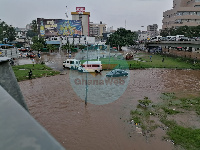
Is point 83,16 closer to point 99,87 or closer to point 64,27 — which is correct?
point 64,27

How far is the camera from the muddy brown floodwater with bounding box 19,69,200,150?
10.9m

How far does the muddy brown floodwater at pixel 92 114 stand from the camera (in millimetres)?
10898

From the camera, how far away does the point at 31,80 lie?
25.0 metres

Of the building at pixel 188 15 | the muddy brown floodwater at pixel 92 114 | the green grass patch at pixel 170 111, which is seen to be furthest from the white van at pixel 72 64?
the building at pixel 188 15

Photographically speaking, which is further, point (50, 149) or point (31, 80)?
point (31, 80)

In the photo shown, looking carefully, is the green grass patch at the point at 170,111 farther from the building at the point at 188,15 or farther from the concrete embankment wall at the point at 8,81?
the building at the point at 188,15

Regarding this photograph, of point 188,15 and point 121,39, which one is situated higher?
point 188,15

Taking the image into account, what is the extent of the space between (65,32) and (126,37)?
1119 inches

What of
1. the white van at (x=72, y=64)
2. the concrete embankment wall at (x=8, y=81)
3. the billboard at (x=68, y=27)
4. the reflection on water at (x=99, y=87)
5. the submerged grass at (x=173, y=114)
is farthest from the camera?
the billboard at (x=68, y=27)

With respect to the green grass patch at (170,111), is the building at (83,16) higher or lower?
higher

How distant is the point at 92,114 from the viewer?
14805 millimetres

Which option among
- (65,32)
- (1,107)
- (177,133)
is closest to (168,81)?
(177,133)

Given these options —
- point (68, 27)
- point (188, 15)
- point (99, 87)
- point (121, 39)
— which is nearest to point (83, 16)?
point (68, 27)

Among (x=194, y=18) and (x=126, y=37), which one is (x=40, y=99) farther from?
(x=194, y=18)
